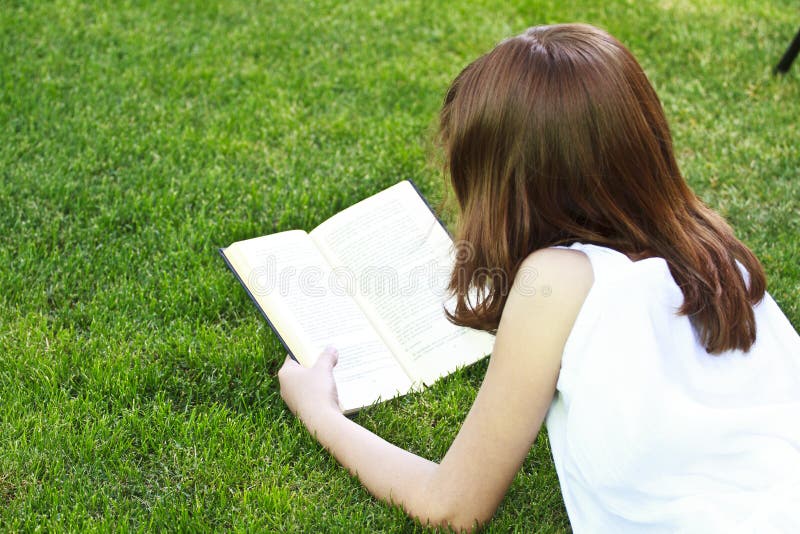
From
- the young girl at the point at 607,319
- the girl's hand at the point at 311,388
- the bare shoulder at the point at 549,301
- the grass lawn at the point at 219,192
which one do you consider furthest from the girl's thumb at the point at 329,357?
the bare shoulder at the point at 549,301

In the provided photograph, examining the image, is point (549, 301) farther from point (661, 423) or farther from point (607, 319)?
point (661, 423)

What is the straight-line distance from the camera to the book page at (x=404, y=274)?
2.25 metres

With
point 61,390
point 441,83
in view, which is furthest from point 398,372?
point 441,83

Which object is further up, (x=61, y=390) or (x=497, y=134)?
(x=497, y=134)

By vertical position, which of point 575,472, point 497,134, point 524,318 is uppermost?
point 497,134

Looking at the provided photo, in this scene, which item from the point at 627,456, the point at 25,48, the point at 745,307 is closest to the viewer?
the point at 627,456

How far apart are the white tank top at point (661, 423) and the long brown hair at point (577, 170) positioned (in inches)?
2.8

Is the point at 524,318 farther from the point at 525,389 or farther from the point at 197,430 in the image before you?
the point at 197,430

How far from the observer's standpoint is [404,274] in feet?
7.73

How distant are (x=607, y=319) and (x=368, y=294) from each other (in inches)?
38.4

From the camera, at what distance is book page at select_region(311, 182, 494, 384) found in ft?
7.39

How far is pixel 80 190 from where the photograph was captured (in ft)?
9.49

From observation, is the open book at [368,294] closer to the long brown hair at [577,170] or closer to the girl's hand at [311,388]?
the girl's hand at [311,388]

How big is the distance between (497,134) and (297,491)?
38.9 inches
